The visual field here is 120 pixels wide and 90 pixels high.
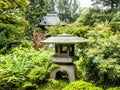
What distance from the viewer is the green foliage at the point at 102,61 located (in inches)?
221

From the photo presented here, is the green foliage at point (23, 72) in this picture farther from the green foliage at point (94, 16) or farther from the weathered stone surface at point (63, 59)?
the green foliage at point (94, 16)

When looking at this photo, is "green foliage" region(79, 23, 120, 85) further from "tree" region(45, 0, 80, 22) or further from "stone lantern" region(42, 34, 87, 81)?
"tree" region(45, 0, 80, 22)

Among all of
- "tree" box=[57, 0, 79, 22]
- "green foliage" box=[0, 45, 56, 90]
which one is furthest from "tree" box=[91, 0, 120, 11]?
"green foliage" box=[0, 45, 56, 90]

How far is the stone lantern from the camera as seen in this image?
6.61m

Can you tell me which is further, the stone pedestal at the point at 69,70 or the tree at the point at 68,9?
the tree at the point at 68,9

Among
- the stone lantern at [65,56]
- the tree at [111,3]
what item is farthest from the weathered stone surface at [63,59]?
the tree at [111,3]

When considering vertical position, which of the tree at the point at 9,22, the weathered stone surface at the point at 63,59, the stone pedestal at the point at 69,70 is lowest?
the stone pedestal at the point at 69,70

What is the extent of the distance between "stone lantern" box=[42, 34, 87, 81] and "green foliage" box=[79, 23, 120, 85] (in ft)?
1.46

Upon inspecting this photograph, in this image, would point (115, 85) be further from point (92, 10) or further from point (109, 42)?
point (92, 10)

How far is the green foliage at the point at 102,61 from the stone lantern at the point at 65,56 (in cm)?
45

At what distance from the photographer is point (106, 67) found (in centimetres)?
561

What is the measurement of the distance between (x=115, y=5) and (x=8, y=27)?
40.5 feet

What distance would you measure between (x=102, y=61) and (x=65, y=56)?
1441 millimetres

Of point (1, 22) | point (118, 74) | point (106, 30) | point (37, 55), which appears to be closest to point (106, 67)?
point (118, 74)
